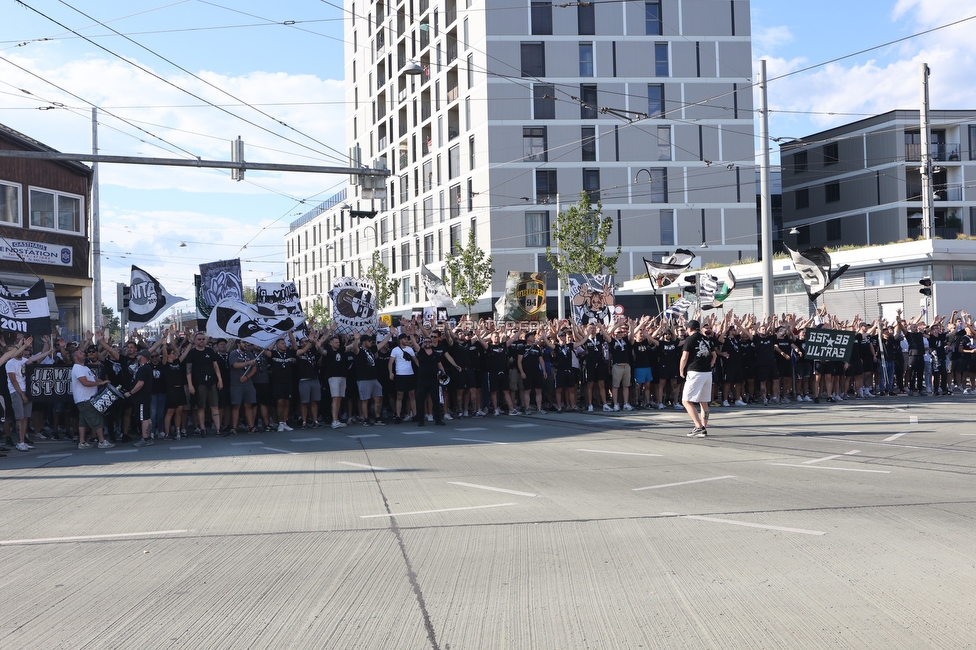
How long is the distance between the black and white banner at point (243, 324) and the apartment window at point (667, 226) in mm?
45884

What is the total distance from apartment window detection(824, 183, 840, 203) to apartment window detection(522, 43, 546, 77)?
74.7ft

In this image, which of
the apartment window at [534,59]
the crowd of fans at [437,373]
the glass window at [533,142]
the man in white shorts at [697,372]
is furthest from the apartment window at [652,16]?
the man in white shorts at [697,372]

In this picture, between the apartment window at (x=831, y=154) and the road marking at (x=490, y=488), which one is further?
the apartment window at (x=831, y=154)

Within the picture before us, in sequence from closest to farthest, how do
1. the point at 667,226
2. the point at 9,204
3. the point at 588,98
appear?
the point at 9,204, the point at 588,98, the point at 667,226

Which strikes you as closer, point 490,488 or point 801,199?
point 490,488

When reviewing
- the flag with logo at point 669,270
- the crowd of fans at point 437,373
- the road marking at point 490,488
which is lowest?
the road marking at point 490,488

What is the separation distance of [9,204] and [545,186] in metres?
36.3

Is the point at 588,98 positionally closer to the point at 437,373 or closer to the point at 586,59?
the point at 586,59

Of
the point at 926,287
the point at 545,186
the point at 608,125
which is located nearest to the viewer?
the point at 926,287

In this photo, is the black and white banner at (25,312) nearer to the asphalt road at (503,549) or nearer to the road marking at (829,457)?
the asphalt road at (503,549)

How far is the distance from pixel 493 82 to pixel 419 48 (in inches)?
433

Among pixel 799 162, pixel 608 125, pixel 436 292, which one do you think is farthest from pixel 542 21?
pixel 436 292

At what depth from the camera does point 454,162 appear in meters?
64.8

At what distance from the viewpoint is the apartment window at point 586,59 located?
59.8m
